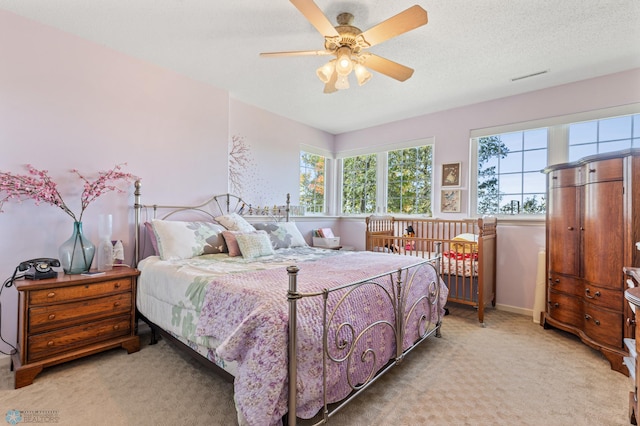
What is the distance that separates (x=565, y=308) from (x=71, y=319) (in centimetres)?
396


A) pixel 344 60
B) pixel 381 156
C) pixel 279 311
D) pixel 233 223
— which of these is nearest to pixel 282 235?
pixel 233 223

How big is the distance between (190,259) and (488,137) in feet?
12.0

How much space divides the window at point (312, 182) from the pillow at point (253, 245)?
197 centimetres

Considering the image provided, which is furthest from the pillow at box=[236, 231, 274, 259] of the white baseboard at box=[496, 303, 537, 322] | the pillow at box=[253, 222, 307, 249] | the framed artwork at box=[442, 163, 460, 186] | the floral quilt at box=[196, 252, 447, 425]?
the white baseboard at box=[496, 303, 537, 322]

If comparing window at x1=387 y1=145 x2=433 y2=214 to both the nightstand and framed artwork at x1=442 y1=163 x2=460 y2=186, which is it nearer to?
framed artwork at x1=442 y1=163 x2=460 y2=186

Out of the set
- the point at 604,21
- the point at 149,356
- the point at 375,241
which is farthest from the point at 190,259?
the point at 604,21

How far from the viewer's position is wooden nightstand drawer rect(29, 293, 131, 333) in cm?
188

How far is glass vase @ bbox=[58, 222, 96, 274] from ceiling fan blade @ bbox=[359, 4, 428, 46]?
2.48 metres

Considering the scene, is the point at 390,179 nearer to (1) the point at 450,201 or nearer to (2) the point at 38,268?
(1) the point at 450,201

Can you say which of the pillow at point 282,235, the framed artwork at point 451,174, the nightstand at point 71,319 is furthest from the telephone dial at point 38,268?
Result: the framed artwork at point 451,174

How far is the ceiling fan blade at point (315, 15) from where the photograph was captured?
62.4 inches

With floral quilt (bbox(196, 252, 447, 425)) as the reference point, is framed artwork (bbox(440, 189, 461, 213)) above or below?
above

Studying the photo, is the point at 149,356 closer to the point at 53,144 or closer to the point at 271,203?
the point at 53,144

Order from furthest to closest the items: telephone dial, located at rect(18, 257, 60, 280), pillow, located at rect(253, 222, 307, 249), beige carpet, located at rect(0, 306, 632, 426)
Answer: pillow, located at rect(253, 222, 307, 249)
telephone dial, located at rect(18, 257, 60, 280)
beige carpet, located at rect(0, 306, 632, 426)
